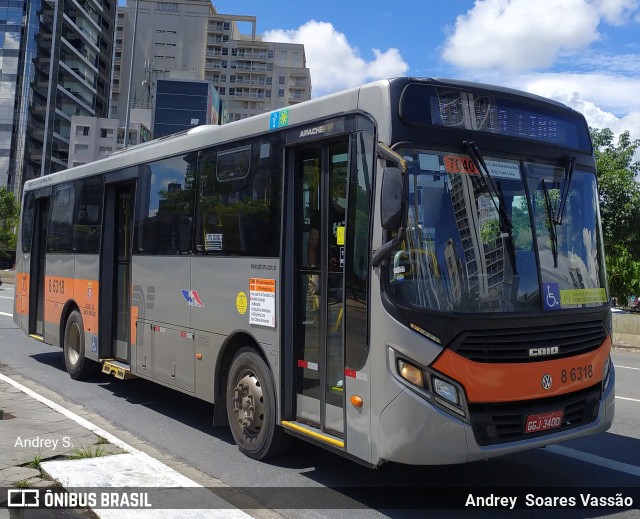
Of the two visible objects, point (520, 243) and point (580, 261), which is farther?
point (580, 261)

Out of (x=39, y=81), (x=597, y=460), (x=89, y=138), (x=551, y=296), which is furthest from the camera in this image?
(x=89, y=138)

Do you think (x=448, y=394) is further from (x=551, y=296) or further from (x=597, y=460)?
(x=597, y=460)

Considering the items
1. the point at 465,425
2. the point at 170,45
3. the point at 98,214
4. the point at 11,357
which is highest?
the point at 170,45

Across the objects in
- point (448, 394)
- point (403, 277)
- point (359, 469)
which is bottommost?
point (359, 469)

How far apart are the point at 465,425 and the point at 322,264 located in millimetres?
1812

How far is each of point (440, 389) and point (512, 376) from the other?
Result: 0.58 meters

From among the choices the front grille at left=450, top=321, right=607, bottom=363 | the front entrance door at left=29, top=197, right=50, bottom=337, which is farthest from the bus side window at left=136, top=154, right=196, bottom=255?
the front entrance door at left=29, top=197, right=50, bottom=337

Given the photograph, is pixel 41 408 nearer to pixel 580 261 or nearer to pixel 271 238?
pixel 271 238

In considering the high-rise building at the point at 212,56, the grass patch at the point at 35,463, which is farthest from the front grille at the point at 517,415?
the high-rise building at the point at 212,56

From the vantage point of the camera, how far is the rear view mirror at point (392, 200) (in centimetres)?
475

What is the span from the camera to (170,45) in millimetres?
127562

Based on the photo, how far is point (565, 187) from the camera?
5668mm

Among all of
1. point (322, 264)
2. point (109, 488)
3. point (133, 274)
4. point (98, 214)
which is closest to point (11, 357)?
point (98, 214)

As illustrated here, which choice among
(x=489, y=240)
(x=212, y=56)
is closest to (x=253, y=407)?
(x=489, y=240)
